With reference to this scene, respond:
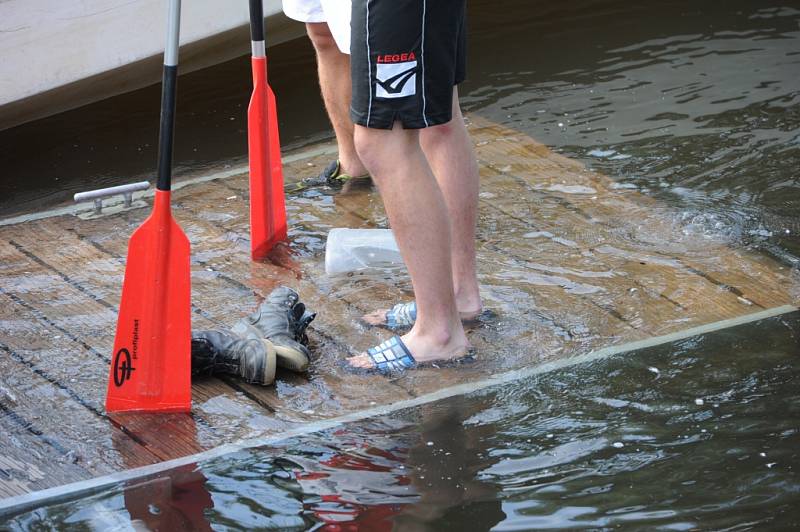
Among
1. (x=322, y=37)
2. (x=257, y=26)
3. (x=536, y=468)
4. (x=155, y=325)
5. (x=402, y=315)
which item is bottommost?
(x=536, y=468)

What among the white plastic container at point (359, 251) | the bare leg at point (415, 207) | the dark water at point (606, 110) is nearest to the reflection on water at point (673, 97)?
the dark water at point (606, 110)

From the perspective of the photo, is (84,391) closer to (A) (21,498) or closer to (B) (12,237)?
(A) (21,498)

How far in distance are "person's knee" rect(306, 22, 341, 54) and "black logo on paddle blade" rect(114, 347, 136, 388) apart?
1.68m

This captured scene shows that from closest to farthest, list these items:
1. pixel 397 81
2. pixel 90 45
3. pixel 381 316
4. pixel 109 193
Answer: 1. pixel 397 81
2. pixel 381 316
3. pixel 109 193
4. pixel 90 45

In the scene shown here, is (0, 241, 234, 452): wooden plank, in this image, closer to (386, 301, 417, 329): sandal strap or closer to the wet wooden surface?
the wet wooden surface

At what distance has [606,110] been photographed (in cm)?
484

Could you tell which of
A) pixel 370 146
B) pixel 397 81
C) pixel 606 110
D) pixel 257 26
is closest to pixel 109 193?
pixel 257 26

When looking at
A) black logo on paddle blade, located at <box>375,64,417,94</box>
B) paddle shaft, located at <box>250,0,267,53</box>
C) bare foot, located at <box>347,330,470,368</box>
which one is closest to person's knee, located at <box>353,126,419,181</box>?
black logo on paddle blade, located at <box>375,64,417,94</box>

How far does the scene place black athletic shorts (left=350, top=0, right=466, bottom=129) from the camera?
8.39 ft

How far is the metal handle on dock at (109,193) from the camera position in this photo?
381 cm

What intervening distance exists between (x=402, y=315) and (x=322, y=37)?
4.45ft

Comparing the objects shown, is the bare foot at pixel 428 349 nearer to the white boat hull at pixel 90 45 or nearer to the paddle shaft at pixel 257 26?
the paddle shaft at pixel 257 26

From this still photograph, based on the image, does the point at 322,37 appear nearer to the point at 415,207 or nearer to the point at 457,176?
the point at 457,176

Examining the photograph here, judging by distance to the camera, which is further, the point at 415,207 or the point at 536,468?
the point at 415,207
